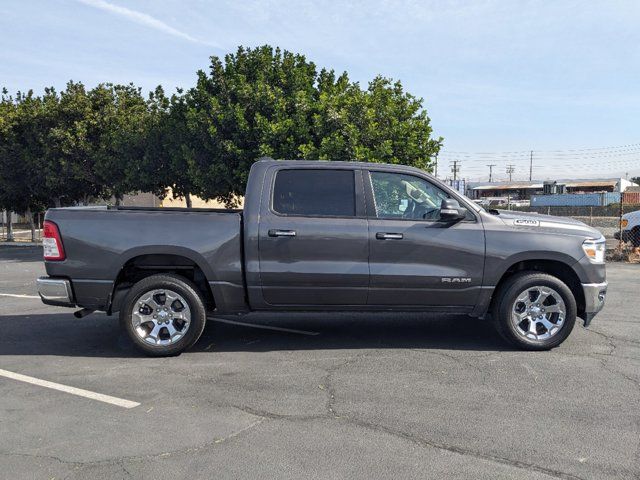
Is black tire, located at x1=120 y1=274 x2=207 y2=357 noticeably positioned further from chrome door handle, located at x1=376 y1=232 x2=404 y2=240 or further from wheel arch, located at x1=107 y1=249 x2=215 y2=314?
chrome door handle, located at x1=376 y1=232 x2=404 y2=240

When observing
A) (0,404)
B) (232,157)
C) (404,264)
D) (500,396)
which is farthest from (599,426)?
(232,157)

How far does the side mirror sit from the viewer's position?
5.53 metres

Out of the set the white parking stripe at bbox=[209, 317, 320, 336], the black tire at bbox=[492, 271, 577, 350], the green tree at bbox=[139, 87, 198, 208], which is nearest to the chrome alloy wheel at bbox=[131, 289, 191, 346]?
the white parking stripe at bbox=[209, 317, 320, 336]

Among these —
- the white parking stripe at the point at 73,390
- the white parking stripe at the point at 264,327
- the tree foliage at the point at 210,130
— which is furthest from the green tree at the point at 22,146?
the white parking stripe at the point at 73,390

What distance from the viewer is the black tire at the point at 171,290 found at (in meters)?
5.60

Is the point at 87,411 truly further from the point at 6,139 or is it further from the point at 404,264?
the point at 6,139

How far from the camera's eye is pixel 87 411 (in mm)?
4246

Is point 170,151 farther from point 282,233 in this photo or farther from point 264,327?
point 282,233

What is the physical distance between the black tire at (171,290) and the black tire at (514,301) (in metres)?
3.06

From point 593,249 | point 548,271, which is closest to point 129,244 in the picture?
point 548,271

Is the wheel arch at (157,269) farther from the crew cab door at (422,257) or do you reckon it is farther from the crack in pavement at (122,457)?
the crack in pavement at (122,457)

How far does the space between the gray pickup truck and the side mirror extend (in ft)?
0.05

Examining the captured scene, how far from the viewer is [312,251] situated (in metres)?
5.63

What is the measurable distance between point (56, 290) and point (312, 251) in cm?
259
